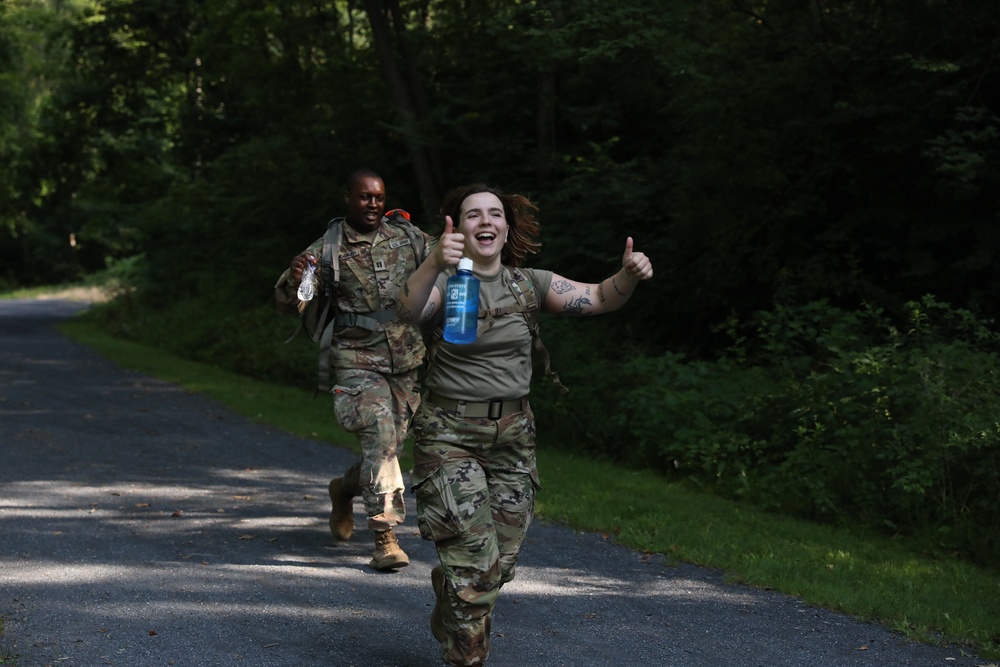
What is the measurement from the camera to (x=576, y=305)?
4.99 m

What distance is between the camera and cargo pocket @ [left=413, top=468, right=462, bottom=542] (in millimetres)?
4652

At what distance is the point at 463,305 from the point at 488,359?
0.56 meters

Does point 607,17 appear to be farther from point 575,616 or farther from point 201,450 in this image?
point 575,616

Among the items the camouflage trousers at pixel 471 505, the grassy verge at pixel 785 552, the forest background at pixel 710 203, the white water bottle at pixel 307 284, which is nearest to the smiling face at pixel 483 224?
the camouflage trousers at pixel 471 505

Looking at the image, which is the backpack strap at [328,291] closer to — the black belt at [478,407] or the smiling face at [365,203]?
the smiling face at [365,203]

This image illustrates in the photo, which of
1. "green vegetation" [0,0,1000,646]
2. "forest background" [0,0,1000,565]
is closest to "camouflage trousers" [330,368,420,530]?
"green vegetation" [0,0,1000,646]

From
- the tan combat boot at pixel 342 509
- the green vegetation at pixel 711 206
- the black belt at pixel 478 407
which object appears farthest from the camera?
the green vegetation at pixel 711 206

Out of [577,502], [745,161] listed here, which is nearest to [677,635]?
[577,502]

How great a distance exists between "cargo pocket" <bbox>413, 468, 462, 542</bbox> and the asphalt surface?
0.81 m

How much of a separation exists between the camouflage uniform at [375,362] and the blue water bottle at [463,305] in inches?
108

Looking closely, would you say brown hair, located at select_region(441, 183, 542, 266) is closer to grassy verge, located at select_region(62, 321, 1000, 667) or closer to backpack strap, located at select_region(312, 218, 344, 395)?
backpack strap, located at select_region(312, 218, 344, 395)

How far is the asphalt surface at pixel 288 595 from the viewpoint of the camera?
5344 millimetres

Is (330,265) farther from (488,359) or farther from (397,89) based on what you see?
(397,89)

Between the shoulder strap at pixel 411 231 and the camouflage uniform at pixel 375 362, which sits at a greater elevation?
the shoulder strap at pixel 411 231
